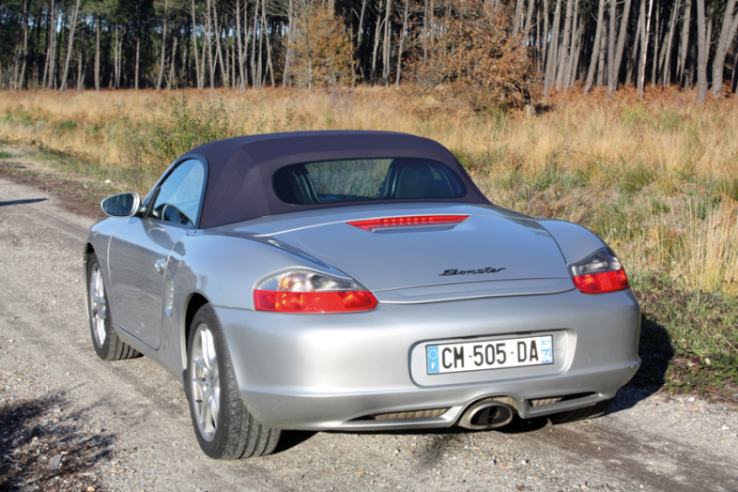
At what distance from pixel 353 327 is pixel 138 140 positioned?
1377cm

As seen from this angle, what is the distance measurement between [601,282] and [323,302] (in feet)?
3.79

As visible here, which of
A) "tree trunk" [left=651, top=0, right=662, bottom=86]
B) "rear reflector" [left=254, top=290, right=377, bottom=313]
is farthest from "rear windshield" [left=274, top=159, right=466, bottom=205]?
"tree trunk" [left=651, top=0, right=662, bottom=86]

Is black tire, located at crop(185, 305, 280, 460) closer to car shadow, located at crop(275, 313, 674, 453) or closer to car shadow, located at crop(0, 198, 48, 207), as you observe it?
car shadow, located at crop(275, 313, 674, 453)

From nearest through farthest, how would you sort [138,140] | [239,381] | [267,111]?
1. [239,381]
2. [138,140]
3. [267,111]

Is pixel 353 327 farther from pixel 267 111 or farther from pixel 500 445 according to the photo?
pixel 267 111

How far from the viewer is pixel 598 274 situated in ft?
9.39

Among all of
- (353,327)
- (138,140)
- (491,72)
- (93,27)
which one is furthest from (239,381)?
(93,27)

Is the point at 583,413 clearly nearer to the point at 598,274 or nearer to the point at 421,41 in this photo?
the point at 598,274

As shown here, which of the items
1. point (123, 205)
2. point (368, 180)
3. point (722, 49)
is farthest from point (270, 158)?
point (722, 49)

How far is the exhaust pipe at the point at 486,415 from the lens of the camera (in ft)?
8.49

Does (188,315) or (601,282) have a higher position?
(601,282)

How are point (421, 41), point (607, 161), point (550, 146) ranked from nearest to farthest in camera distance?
1. point (607, 161)
2. point (550, 146)
3. point (421, 41)

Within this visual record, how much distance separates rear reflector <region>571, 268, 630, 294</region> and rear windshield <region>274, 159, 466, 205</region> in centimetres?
109

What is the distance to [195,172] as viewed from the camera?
12.5 ft
